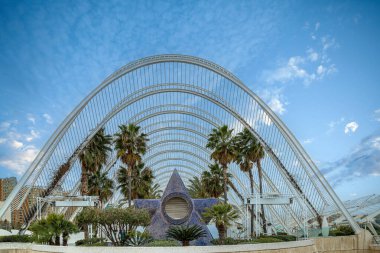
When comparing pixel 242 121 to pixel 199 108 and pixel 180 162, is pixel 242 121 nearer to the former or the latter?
pixel 199 108

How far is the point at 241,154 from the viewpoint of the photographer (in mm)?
52375

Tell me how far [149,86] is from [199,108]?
12.8 meters

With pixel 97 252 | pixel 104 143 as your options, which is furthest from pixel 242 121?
pixel 97 252

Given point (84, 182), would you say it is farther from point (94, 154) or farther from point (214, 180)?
point (214, 180)

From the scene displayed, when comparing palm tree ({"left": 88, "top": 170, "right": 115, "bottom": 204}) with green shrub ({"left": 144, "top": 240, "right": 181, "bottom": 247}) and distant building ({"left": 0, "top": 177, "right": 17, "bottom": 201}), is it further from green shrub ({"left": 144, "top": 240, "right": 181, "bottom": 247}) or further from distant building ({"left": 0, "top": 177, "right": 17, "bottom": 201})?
distant building ({"left": 0, "top": 177, "right": 17, "bottom": 201})

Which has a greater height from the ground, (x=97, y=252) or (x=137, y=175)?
(x=137, y=175)

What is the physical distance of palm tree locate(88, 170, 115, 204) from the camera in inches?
2183

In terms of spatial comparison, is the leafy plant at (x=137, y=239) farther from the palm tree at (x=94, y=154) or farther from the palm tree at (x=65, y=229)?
the palm tree at (x=94, y=154)

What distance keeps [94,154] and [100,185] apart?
12.6 m

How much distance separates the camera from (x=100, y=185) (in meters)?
56.9

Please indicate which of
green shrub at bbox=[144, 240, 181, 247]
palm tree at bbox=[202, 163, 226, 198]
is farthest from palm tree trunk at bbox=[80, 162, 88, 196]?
palm tree at bbox=[202, 163, 226, 198]

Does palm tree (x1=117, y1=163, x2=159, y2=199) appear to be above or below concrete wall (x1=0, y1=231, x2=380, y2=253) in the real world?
above

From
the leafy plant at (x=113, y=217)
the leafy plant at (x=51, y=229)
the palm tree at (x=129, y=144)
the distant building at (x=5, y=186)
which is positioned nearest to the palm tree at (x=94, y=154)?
the palm tree at (x=129, y=144)

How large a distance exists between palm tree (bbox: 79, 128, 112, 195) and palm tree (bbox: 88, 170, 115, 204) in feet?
28.0
